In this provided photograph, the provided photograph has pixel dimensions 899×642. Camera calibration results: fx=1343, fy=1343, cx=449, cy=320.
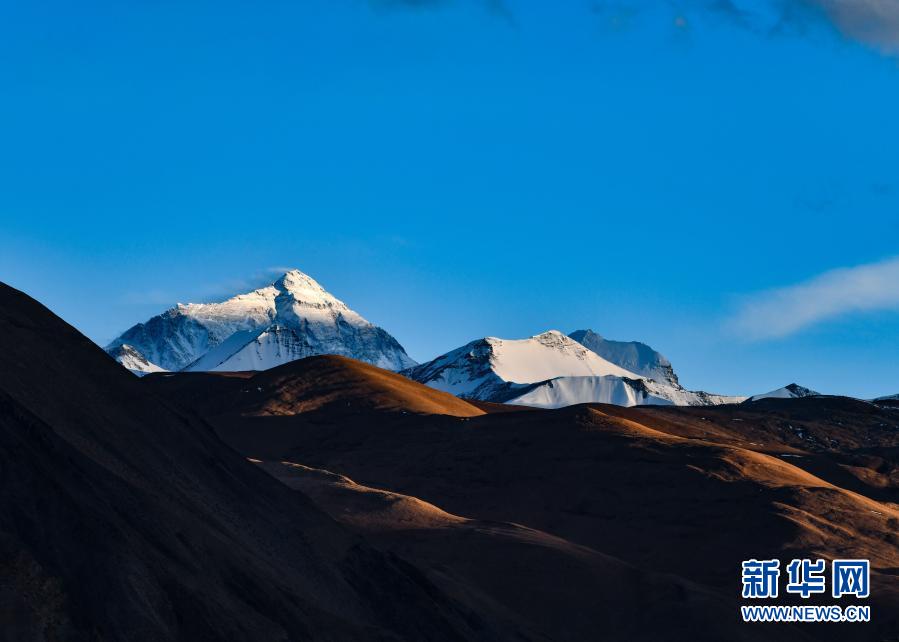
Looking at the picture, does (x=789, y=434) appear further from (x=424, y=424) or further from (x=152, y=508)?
(x=152, y=508)

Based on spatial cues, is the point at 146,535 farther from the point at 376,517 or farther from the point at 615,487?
the point at 615,487

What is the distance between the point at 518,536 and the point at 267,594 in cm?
2498

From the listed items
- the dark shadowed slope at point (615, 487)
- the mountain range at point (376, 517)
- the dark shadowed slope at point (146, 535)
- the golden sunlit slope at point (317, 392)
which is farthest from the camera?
the golden sunlit slope at point (317, 392)

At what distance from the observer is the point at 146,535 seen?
106 feet

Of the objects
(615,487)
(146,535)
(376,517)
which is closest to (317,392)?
(615,487)

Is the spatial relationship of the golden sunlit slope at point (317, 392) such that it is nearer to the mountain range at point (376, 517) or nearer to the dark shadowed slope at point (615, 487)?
the mountain range at point (376, 517)

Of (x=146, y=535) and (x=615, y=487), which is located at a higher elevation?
(x=615, y=487)

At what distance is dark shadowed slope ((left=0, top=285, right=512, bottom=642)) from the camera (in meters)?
27.4

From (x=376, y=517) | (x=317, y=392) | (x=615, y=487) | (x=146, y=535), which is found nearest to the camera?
(x=146, y=535)

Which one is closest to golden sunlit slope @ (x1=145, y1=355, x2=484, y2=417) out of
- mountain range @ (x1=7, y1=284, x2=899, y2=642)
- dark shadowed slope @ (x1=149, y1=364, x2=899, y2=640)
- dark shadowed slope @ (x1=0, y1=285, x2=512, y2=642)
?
mountain range @ (x1=7, y1=284, x2=899, y2=642)

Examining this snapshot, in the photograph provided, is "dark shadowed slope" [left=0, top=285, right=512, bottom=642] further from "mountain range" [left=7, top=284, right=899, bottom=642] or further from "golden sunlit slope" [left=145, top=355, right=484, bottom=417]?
"golden sunlit slope" [left=145, top=355, right=484, bottom=417]

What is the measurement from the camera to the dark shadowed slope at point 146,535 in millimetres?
27406

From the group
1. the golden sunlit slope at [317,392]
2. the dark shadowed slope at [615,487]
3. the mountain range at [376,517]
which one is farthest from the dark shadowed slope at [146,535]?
the golden sunlit slope at [317,392]

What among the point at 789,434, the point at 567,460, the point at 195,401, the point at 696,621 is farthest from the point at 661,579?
the point at 789,434
